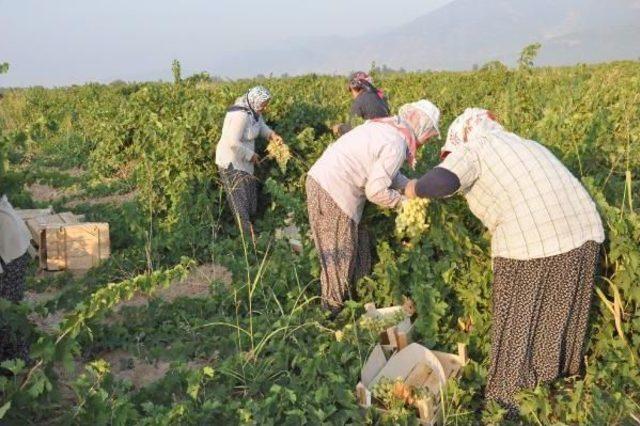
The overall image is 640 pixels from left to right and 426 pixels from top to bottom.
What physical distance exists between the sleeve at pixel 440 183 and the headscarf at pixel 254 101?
10.8ft

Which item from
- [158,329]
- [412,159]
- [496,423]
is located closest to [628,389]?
[496,423]

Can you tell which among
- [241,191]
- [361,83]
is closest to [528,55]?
[361,83]

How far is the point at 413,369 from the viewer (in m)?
3.63

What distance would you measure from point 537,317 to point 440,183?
0.89 meters

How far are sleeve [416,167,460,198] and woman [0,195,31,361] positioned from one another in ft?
7.73

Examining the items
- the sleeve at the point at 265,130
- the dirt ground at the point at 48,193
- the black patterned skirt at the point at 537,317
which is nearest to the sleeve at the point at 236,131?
the sleeve at the point at 265,130

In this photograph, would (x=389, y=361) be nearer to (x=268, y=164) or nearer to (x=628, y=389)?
(x=628, y=389)

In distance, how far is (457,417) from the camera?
10.7 ft

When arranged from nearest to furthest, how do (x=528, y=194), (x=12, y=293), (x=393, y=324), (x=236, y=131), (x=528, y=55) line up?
(x=528, y=194) → (x=393, y=324) → (x=12, y=293) → (x=236, y=131) → (x=528, y=55)

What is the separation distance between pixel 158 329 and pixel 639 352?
10.3 ft

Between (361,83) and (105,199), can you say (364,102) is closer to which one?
(361,83)

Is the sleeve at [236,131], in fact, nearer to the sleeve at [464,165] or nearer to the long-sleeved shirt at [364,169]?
the long-sleeved shirt at [364,169]

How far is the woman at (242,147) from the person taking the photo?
6.17 m

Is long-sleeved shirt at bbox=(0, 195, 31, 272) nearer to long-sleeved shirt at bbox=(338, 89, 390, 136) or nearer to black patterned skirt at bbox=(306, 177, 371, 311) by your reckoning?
black patterned skirt at bbox=(306, 177, 371, 311)
